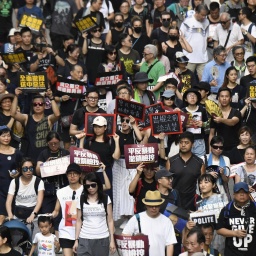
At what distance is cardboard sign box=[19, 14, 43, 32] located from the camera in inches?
938

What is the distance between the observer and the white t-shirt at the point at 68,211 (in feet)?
56.5

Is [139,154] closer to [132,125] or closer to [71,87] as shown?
[132,125]

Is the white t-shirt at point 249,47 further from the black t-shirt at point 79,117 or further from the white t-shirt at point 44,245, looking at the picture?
the white t-shirt at point 44,245

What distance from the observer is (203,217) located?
642 inches

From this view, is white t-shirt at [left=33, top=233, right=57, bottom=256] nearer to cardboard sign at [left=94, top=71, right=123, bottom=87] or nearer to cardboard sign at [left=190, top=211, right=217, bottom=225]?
cardboard sign at [left=190, top=211, right=217, bottom=225]

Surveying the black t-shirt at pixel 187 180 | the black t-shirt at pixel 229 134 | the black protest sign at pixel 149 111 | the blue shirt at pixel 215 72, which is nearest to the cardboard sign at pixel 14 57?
the blue shirt at pixel 215 72

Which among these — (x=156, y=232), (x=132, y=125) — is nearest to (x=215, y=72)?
(x=132, y=125)

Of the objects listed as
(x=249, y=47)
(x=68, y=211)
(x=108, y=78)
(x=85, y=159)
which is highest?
(x=249, y=47)

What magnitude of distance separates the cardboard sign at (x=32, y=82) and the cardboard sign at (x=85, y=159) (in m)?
2.79

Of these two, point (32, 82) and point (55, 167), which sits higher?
point (32, 82)

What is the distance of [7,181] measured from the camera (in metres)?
18.6

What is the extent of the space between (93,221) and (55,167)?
1.72 metres

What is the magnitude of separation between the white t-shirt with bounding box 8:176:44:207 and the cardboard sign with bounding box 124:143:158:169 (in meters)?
1.28

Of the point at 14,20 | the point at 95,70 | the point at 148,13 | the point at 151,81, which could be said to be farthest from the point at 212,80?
the point at 14,20
